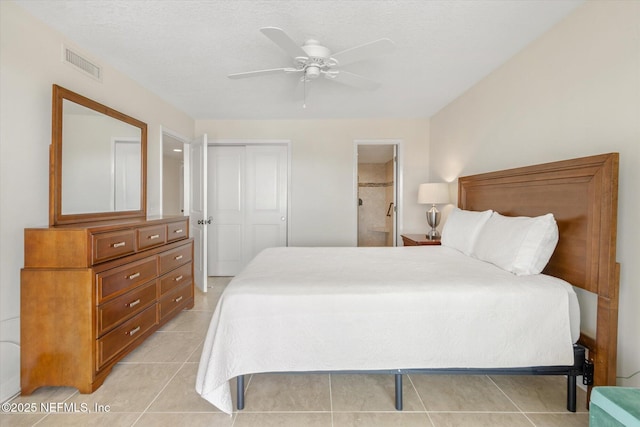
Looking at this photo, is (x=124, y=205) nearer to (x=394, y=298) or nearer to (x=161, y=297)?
(x=161, y=297)

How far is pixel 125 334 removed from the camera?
212cm

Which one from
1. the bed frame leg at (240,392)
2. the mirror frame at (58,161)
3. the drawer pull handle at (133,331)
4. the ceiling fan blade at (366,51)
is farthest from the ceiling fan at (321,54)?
the drawer pull handle at (133,331)

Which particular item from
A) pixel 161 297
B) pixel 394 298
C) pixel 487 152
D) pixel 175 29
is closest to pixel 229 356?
pixel 394 298

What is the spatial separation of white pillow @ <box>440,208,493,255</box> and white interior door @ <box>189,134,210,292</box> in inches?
111

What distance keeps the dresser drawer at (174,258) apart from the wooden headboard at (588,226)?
3015 mm

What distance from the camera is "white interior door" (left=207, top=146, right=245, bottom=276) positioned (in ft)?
15.1

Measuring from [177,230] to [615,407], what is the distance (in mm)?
3189

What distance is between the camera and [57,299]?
5.86 feet

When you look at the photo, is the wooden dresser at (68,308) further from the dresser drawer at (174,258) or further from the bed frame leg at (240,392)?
the bed frame leg at (240,392)

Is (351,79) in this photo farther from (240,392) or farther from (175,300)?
(175,300)

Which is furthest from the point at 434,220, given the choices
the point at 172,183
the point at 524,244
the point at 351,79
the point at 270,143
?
the point at 172,183

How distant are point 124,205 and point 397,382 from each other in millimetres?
2715

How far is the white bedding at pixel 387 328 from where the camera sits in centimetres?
156

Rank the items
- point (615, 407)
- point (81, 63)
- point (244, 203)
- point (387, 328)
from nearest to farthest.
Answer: point (615, 407)
point (387, 328)
point (81, 63)
point (244, 203)
